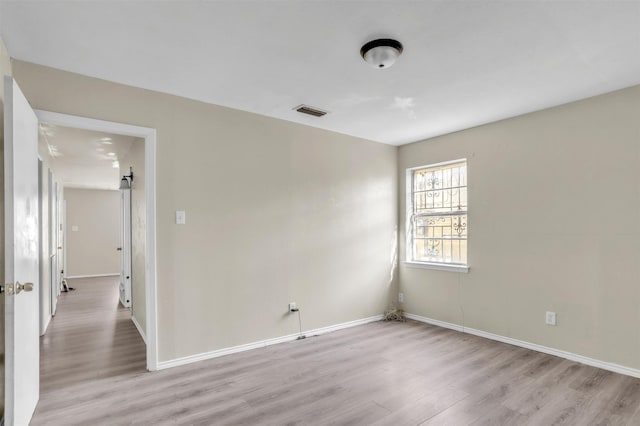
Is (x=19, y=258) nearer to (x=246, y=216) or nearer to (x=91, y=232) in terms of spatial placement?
(x=246, y=216)

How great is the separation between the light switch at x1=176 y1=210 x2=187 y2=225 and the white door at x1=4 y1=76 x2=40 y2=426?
1.07m

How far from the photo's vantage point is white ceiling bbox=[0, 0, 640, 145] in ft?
6.47

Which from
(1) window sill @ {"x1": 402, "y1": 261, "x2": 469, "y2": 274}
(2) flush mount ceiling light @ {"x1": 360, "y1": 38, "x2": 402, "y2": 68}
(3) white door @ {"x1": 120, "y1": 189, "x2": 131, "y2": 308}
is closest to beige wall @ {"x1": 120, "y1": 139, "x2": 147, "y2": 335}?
(3) white door @ {"x1": 120, "y1": 189, "x2": 131, "y2": 308}

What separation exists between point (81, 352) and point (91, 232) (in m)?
7.12

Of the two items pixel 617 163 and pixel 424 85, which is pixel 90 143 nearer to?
pixel 424 85

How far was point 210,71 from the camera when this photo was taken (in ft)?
9.03

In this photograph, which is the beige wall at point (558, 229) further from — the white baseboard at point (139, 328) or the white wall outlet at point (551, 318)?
the white baseboard at point (139, 328)

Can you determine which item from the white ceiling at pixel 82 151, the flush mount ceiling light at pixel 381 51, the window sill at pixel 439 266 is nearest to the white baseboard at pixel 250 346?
the window sill at pixel 439 266

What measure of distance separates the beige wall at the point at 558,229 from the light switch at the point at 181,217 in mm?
3197

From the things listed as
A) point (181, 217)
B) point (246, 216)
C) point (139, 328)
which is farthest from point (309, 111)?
point (139, 328)

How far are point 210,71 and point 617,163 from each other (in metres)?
3.59

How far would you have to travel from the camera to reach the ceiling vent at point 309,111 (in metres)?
3.56

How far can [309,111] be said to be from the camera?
3.67 metres

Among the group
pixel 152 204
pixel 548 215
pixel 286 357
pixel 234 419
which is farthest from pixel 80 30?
pixel 548 215
